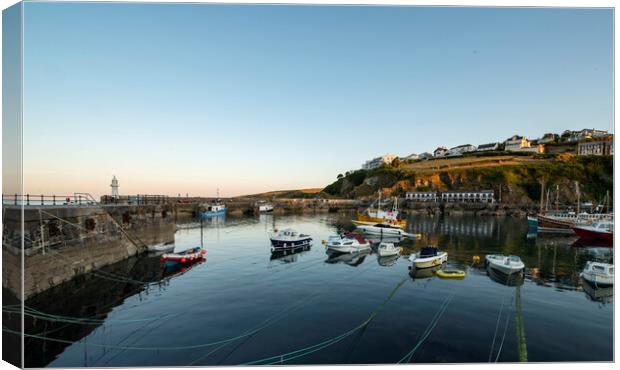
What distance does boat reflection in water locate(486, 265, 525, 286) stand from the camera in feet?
86.9

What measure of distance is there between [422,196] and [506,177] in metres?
31.0

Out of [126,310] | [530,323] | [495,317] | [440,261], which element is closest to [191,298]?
[126,310]

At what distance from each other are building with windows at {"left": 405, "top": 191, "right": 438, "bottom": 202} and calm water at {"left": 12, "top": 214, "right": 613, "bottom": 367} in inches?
3899

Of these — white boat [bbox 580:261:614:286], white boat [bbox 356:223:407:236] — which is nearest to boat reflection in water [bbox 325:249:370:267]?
white boat [bbox 356:223:407:236]

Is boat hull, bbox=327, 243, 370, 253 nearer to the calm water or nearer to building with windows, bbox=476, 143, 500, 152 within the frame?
the calm water

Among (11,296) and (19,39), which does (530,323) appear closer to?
(11,296)

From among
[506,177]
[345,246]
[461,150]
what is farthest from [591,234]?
[461,150]

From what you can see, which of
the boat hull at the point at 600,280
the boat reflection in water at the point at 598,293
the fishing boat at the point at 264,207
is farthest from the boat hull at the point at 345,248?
the fishing boat at the point at 264,207

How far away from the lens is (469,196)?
126000 mm

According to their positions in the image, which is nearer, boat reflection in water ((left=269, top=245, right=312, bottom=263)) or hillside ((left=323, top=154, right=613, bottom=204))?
boat reflection in water ((left=269, top=245, right=312, bottom=263))

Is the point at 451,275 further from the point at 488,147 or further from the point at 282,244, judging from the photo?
the point at 488,147

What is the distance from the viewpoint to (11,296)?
11016mm

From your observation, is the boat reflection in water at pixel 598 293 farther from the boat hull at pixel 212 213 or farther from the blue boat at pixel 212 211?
the blue boat at pixel 212 211

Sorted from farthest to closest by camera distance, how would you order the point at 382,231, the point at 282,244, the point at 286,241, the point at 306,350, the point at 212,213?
1. the point at 212,213
2. the point at 382,231
3. the point at 286,241
4. the point at 282,244
5. the point at 306,350
